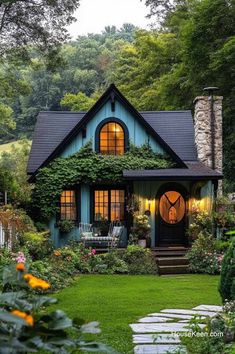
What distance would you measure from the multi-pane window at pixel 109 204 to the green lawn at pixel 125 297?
439cm

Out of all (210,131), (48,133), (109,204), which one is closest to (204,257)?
(109,204)

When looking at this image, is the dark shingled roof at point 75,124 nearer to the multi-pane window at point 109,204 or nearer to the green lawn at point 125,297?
the multi-pane window at point 109,204

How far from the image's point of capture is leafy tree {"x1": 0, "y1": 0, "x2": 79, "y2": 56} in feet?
61.5

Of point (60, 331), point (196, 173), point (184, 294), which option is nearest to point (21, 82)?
point (196, 173)

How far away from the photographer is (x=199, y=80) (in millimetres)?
24406

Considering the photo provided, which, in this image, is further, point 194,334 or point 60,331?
point 194,334

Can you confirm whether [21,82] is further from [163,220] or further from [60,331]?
[60,331]

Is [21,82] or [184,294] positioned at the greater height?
[21,82]

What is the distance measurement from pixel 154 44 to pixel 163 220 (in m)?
17.0

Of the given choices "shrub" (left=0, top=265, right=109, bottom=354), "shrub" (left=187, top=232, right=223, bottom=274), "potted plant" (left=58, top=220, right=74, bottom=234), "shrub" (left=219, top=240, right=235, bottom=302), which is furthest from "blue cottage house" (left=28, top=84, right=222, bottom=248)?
"shrub" (left=0, top=265, right=109, bottom=354)

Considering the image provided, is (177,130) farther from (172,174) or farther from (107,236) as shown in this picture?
(107,236)

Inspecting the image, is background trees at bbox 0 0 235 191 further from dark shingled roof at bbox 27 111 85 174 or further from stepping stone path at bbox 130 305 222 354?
stepping stone path at bbox 130 305 222 354

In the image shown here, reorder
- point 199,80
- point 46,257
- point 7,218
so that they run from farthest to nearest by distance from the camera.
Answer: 1. point 199,80
2. point 46,257
3. point 7,218

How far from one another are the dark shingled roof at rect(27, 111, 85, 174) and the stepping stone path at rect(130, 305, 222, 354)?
10423 mm
